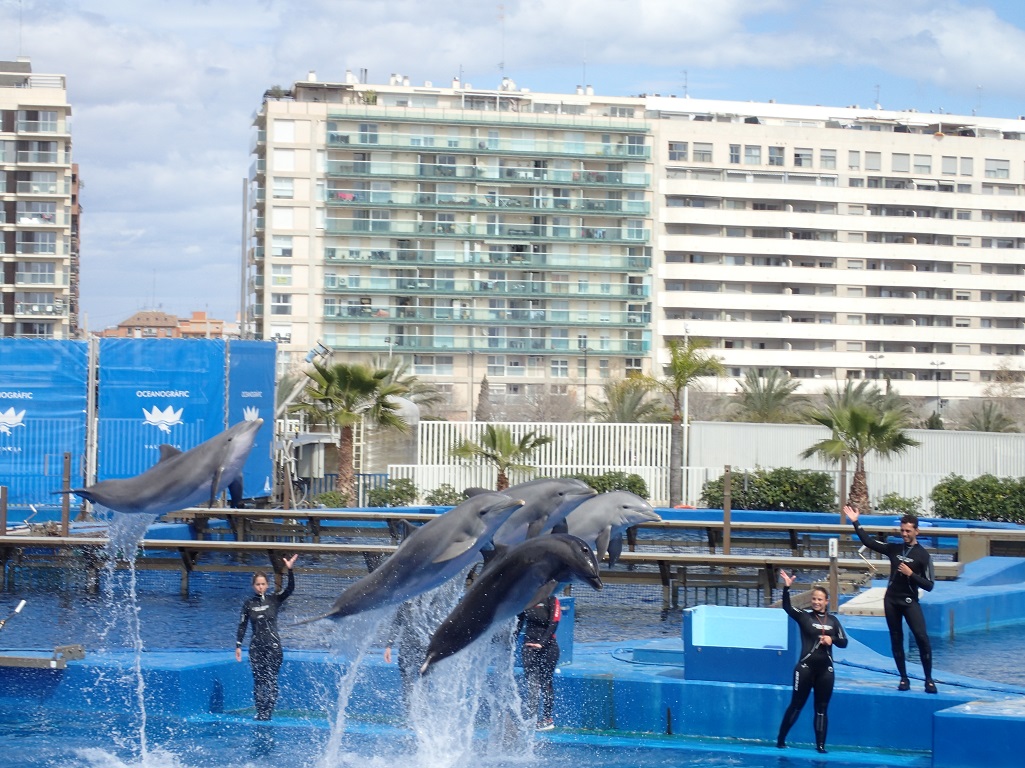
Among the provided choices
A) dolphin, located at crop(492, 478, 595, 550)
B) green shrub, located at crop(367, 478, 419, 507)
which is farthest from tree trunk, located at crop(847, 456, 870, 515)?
dolphin, located at crop(492, 478, 595, 550)

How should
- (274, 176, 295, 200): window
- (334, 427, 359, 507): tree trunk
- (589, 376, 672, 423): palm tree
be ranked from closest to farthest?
1. (334, 427, 359, 507): tree trunk
2. (589, 376, 672, 423): palm tree
3. (274, 176, 295, 200): window

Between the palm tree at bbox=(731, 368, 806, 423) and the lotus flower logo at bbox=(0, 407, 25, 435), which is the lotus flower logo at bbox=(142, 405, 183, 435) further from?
the palm tree at bbox=(731, 368, 806, 423)

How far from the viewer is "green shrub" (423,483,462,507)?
29.9 m

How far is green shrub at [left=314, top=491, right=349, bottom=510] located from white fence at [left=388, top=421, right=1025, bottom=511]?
4133 millimetres

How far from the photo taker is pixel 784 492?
30562 millimetres

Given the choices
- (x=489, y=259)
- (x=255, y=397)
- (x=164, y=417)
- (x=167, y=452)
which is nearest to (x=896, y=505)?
(x=255, y=397)

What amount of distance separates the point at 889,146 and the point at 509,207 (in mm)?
23157

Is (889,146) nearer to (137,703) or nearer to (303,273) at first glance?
(303,273)

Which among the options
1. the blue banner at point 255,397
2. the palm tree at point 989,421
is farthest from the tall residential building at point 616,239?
the blue banner at point 255,397

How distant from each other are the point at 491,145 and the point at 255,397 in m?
45.7

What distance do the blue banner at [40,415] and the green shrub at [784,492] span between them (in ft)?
46.5

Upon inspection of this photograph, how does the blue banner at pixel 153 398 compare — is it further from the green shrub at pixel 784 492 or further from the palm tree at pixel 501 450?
the green shrub at pixel 784 492

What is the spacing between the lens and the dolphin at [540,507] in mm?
10141

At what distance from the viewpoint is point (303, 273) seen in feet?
228
